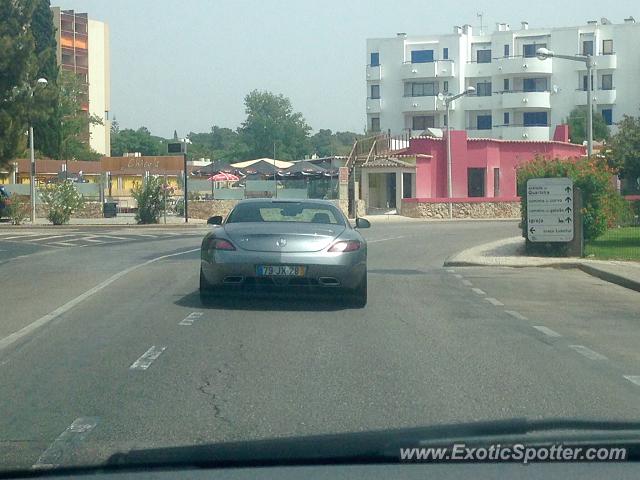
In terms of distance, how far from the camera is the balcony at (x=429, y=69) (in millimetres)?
85250

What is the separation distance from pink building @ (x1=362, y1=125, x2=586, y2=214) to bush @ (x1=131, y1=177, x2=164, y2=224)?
50.0 feet

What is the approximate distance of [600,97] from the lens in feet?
271

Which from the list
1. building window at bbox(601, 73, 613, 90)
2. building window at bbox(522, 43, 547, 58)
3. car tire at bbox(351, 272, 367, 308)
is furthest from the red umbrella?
car tire at bbox(351, 272, 367, 308)

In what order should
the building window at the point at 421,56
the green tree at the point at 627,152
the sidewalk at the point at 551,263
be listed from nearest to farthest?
the sidewalk at the point at 551,263 < the green tree at the point at 627,152 < the building window at the point at 421,56

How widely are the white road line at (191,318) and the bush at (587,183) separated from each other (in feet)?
42.0

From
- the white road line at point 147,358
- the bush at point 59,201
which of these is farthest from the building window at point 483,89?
the white road line at point 147,358

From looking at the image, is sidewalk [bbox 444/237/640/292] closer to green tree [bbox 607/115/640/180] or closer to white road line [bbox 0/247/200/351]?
green tree [bbox 607/115/640/180]

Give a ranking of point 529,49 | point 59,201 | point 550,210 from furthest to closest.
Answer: point 529,49 < point 59,201 < point 550,210

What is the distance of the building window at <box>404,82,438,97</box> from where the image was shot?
8619cm

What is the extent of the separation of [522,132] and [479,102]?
15.9 ft

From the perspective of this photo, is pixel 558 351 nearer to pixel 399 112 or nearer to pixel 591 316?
pixel 591 316

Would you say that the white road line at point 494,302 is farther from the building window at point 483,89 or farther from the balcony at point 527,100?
the building window at point 483,89

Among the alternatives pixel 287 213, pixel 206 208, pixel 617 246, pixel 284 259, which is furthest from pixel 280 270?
pixel 206 208

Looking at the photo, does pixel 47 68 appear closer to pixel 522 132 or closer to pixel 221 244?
pixel 522 132
